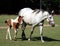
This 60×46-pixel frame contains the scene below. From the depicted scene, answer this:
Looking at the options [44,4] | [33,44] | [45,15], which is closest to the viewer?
Result: [33,44]

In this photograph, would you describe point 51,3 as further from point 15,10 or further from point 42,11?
point 42,11

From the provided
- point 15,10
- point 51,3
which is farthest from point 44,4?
point 15,10

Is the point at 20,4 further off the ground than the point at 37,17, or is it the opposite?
the point at 20,4

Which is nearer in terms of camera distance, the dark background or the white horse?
the white horse

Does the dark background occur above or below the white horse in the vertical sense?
above

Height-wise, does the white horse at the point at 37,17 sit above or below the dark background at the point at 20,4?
below

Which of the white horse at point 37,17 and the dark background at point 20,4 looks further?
the dark background at point 20,4

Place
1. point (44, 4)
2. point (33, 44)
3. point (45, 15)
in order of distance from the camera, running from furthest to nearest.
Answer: point (44, 4), point (45, 15), point (33, 44)

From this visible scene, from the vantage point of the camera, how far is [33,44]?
14773 mm

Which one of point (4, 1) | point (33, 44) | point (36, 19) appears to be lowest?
point (33, 44)

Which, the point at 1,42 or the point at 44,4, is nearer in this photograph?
the point at 1,42

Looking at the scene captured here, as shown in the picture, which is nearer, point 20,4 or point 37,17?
point 37,17

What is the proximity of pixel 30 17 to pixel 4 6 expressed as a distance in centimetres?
3120

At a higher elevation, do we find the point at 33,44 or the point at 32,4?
the point at 32,4
